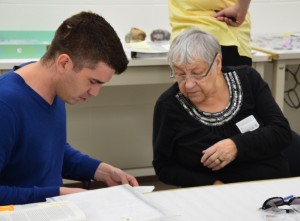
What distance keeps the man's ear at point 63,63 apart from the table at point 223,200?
43 cm

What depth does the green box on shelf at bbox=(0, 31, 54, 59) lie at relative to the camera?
2535mm

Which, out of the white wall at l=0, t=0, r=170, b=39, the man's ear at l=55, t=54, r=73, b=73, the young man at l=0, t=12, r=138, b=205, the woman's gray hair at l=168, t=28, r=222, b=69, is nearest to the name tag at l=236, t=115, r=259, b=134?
the woman's gray hair at l=168, t=28, r=222, b=69

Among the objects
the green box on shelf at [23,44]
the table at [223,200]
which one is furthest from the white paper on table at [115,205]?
the green box on shelf at [23,44]

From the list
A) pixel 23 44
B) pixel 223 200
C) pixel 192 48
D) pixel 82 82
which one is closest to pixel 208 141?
pixel 192 48

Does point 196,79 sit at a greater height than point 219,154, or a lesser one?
greater

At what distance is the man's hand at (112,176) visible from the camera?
148cm

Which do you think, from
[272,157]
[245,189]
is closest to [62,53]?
[245,189]

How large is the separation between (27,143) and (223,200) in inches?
22.8

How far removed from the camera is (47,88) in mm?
1362

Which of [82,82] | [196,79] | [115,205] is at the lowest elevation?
[115,205]

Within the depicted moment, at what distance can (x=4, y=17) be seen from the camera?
2.90 m

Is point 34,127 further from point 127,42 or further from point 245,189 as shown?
point 127,42

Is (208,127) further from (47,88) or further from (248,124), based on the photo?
(47,88)

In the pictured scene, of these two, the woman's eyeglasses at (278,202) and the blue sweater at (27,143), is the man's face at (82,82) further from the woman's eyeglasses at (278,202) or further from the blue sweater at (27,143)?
the woman's eyeglasses at (278,202)
